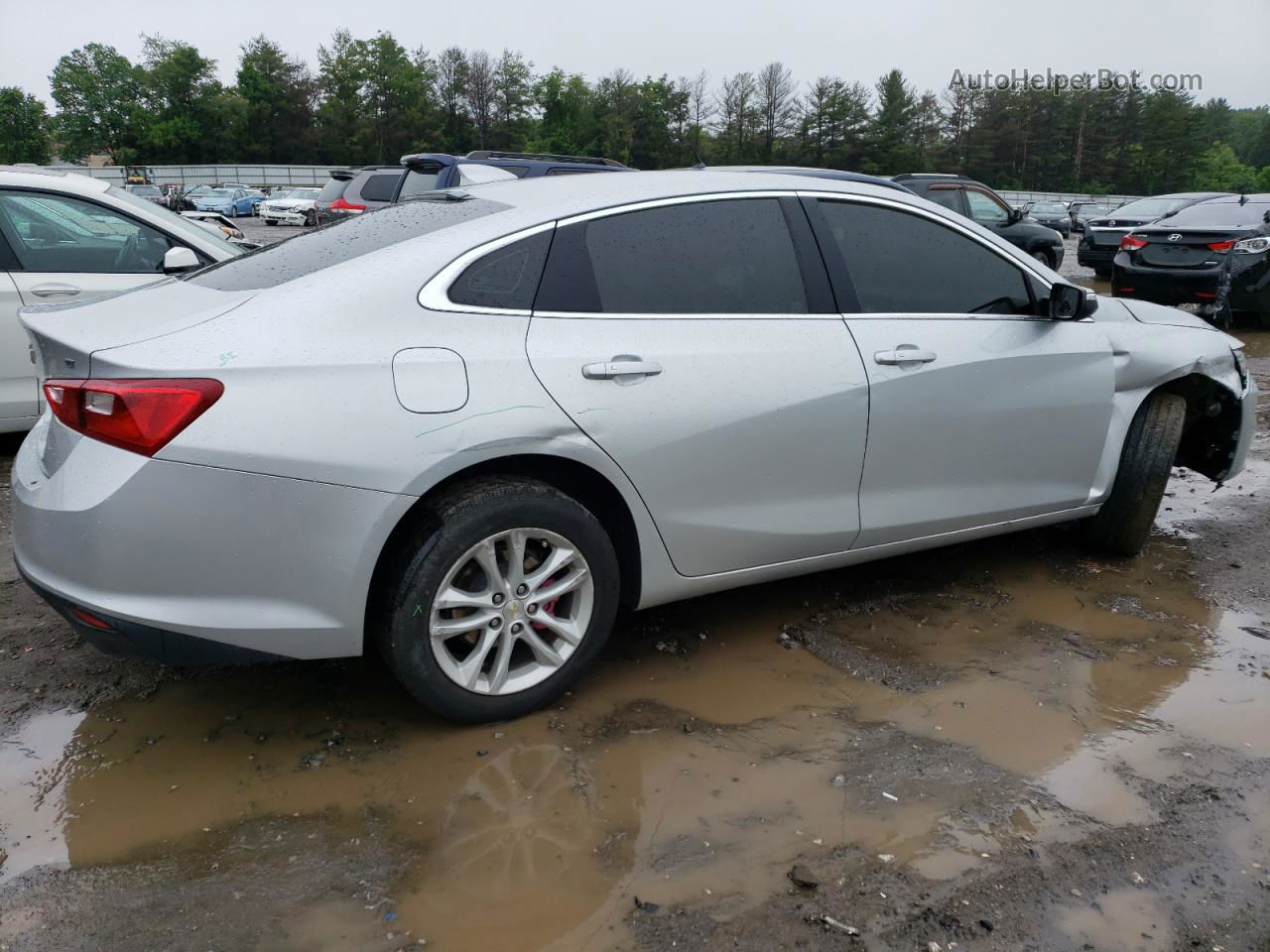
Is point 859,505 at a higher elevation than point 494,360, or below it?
below

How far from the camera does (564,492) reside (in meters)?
3.02

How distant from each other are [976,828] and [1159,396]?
2.50 meters

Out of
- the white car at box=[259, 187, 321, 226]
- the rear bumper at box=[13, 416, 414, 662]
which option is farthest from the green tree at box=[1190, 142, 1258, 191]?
the rear bumper at box=[13, 416, 414, 662]

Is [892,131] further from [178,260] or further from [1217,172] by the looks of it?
[178,260]

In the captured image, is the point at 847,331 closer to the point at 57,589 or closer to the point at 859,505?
the point at 859,505

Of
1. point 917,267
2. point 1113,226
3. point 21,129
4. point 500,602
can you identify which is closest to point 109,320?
point 500,602

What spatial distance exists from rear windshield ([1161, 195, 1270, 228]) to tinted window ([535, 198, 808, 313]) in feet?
33.8

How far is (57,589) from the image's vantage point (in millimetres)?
2641

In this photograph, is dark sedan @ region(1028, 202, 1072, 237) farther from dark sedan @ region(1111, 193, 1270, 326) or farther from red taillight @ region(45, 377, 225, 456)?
red taillight @ region(45, 377, 225, 456)

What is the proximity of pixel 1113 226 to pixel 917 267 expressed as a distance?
16.0 meters

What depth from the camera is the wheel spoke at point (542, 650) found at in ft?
9.71

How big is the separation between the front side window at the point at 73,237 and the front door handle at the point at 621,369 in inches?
150

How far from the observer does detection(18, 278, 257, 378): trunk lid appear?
2.65m

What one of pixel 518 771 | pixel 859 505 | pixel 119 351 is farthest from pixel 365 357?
pixel 859 505
